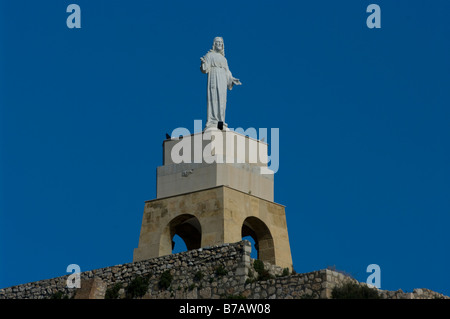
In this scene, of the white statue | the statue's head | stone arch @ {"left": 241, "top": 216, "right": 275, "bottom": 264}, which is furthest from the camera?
the statue's head

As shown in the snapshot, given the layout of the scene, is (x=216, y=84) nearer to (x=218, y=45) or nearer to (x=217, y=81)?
(x=217, y=81)

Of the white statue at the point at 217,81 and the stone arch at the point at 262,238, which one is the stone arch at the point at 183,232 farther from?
the white statue at the point at 217,81

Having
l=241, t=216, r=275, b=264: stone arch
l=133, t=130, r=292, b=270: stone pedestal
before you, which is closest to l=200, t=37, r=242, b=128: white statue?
l=133, t=130, r=292, b=270: stone pedestal

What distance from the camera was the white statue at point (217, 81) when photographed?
46.4 metres

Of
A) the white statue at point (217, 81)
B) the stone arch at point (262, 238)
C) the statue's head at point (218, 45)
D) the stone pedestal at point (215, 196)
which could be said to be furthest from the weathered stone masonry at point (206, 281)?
the statue's head at point (218, 45)

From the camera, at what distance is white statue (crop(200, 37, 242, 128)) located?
4644cm

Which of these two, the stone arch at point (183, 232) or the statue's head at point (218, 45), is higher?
the statue's head at point (218, 45)

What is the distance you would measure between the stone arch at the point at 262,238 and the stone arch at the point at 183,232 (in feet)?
5.40

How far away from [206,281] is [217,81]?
781cm

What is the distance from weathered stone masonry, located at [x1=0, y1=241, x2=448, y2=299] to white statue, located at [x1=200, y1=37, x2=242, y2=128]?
555 cm

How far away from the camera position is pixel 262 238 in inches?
1807

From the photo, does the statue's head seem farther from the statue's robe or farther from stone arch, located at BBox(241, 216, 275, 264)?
stone arch, located at BBox(241, 216, 275, 264)
